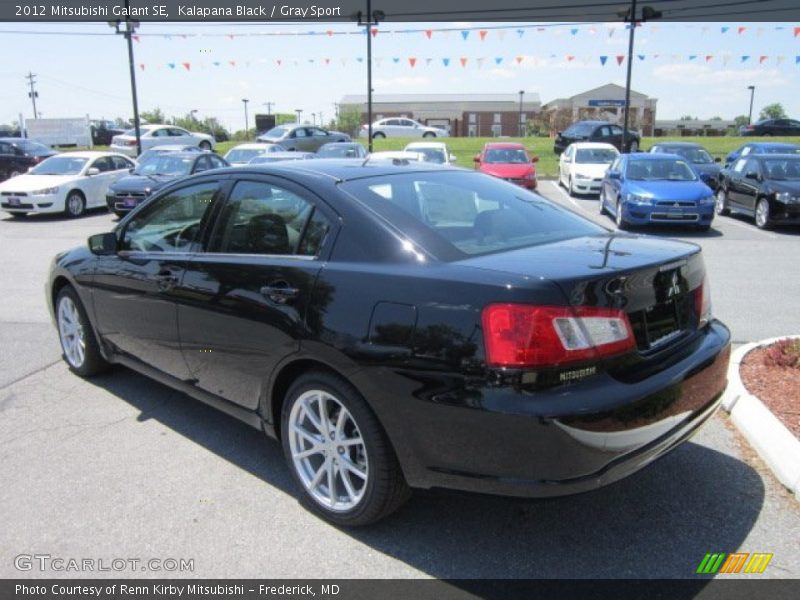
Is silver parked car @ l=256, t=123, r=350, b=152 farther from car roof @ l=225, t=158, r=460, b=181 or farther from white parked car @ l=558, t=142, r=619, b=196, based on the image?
car roof @ l=225, t=158, r=460, b=181

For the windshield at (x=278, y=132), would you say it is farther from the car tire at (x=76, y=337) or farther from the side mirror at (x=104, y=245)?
the side mirror at (x=104, y=245)

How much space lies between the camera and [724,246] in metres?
11.7

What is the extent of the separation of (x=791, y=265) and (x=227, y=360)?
928 centimetres

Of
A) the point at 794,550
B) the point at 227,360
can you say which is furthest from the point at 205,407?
the point at 794,550

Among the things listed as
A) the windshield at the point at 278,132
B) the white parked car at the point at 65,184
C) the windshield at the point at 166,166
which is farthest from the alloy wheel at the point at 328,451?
the windshield at the point at 278,132

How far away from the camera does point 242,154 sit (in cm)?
2019

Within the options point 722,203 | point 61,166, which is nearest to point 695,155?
point 722,203

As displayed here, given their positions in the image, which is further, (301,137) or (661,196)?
(301,137)

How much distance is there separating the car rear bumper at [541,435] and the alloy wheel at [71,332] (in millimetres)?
3343

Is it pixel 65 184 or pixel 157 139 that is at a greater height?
pixel 157 139

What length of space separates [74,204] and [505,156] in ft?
40.1

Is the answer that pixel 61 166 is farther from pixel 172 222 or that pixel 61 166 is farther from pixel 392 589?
pixel 392 589

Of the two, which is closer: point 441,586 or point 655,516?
point 441,586

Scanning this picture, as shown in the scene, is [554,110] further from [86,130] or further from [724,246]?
[724,246]
